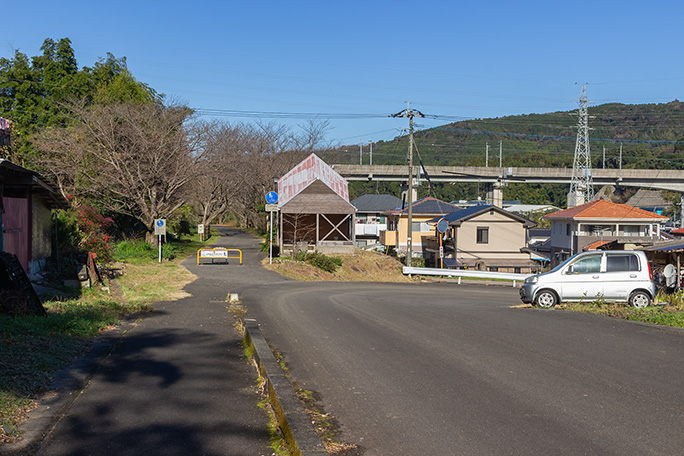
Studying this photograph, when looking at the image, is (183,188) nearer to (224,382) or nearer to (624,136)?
(224,382)

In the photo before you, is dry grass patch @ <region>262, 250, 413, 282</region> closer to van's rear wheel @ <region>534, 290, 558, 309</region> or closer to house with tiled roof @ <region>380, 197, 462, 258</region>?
van's rear wheel @ <region>534, 290, 558, 309</region>

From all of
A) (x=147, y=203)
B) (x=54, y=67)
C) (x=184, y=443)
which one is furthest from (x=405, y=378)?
(x=54, y=67)

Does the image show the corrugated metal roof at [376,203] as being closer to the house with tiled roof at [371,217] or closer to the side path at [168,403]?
the house with tiled roof at [371,217]

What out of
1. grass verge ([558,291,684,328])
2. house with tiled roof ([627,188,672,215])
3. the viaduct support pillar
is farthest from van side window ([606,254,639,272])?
house with tiled roof ([627,188,672,215])

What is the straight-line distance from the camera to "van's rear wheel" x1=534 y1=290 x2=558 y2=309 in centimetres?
1736

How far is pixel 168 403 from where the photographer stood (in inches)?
254

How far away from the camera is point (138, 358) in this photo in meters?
8.92

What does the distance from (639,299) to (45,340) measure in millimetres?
14907

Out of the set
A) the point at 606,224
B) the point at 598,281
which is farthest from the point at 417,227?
the point at 598,281

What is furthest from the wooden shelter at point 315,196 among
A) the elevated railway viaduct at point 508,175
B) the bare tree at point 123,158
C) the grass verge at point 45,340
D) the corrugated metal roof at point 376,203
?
the corrugated metal roof at point 376,203

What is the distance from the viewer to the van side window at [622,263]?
1677cm

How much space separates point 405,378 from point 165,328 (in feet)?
20.6

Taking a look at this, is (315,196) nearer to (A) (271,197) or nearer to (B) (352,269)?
(A) (271,197)

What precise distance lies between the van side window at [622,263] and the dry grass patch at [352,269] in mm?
15767
